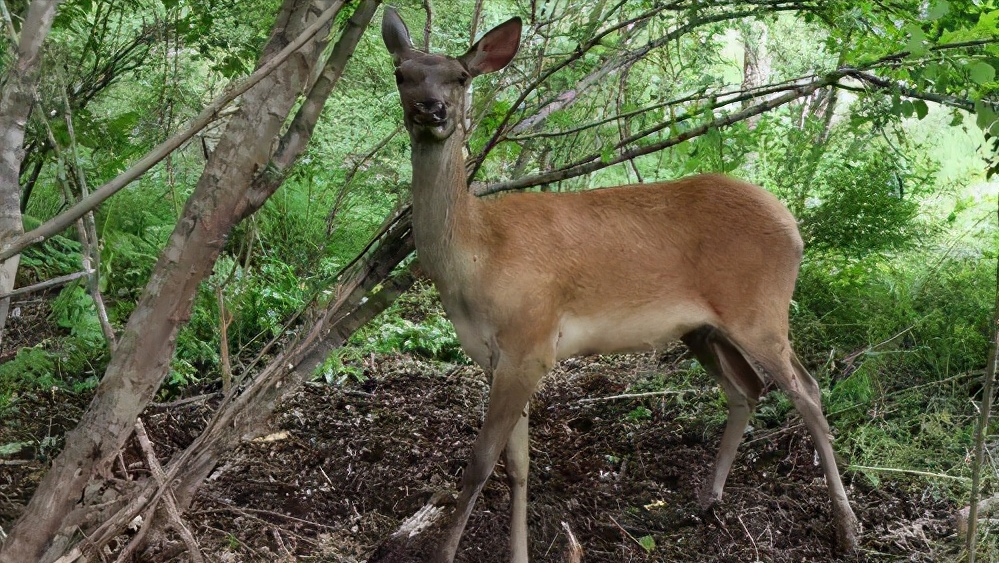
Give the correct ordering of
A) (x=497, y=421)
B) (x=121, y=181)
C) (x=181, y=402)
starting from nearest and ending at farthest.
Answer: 1. (x=121, y=181)
2. (x=497, y=421)
3. (x=181, y=402)

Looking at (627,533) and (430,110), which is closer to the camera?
(430,110)

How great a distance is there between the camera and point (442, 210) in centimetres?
426

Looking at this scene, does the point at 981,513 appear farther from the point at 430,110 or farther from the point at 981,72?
the point at 430,110

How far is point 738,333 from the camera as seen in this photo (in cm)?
504

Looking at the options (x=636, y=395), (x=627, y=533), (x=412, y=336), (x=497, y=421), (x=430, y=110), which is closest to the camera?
(x=430, y=110)

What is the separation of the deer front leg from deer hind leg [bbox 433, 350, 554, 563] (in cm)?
23

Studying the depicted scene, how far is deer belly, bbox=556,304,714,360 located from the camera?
474cm

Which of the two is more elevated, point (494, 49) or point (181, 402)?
point (494, 49)

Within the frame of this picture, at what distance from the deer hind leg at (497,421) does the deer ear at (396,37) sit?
1.43 m

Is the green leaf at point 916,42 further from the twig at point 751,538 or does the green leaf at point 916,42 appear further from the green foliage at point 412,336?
the green foliage at point 412,336

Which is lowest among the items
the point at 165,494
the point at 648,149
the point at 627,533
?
the point at 165,494

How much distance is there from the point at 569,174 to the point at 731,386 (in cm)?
155

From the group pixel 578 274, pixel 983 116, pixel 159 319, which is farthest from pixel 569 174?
pixel 159 319

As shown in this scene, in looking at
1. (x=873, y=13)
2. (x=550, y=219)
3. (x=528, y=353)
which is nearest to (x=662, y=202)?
(x=550, y=219)
